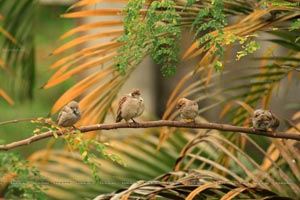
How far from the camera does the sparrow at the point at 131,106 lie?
2723 mm

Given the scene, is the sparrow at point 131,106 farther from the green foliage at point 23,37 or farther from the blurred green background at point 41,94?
the blurred green background at point 41,94

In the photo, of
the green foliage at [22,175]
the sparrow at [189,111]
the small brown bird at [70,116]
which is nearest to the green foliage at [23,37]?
the green foliage at [22,175]

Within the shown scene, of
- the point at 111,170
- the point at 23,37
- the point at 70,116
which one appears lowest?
the point at 111,170

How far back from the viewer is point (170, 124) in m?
2.41

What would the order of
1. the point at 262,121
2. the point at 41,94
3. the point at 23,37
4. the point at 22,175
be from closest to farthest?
the point at 262,121 < the point at 22,175 < the point at 23,37 < the point at 41,94

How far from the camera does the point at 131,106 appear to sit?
274 cm

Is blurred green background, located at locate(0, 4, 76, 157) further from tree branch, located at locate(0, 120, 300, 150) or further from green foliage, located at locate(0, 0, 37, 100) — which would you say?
tree branch, located at locate(0, 120, 300, 150)

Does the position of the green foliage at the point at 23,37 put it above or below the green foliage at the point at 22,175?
above

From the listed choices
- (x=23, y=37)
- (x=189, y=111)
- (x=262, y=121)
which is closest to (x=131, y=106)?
(x=189, y=111)

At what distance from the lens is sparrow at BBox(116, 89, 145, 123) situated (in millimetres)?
2723

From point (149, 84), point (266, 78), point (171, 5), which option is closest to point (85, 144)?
point (171, 5)

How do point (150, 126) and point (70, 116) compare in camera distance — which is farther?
point (70, 116)

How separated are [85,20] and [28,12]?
4.63ft

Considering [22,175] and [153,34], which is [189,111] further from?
[22,175]
